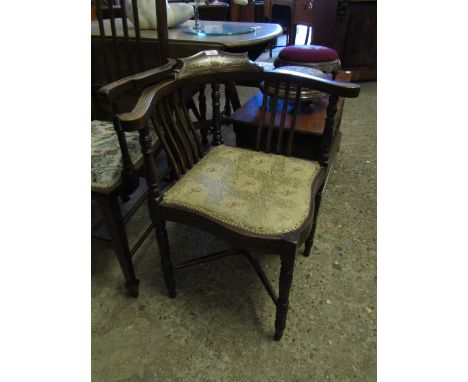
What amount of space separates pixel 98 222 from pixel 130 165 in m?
0.63

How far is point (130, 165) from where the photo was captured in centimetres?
104

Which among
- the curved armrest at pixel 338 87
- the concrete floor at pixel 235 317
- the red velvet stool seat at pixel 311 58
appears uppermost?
the curved armrest at pixel 338 87

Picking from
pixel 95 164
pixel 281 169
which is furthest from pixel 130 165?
pixel 281 169

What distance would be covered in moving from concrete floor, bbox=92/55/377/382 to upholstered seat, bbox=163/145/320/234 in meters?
0.50

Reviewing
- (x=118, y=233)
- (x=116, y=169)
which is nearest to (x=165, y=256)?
(x=118, y=233)

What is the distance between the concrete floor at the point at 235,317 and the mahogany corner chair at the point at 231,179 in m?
0.10

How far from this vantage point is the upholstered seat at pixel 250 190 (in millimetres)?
907

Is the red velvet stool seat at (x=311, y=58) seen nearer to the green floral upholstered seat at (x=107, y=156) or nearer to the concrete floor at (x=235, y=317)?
the concrete floor at (x=235, y=317)

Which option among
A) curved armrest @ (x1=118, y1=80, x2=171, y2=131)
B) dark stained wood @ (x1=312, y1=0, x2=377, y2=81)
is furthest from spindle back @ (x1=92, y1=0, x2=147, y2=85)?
dark stained wood @ (x1=312, y1=0, x2=377, y2=81)

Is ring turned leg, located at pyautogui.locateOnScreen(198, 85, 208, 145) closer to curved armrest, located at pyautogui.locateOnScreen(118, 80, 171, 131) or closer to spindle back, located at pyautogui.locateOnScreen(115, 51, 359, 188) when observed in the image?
spindle back, located at pyautogui.locateOnScreen(115, 51, 359, 188)

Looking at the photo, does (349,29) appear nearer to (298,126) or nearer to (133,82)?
(298,126)

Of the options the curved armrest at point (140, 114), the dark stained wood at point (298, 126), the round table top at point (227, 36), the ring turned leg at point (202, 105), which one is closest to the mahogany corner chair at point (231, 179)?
the curved armrest at point (140, 114)

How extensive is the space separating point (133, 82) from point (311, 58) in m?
1.28

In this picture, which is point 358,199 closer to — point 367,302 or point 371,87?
point 367,302
